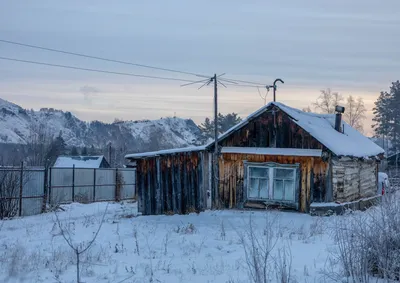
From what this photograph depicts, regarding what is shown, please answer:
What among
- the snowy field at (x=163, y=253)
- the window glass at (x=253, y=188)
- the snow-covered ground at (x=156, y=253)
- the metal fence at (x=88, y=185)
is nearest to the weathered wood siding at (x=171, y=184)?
the window glass at (x=253, y=188)

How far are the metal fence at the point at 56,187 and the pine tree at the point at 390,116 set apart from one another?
4354 centimetres

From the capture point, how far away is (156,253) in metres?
10.2

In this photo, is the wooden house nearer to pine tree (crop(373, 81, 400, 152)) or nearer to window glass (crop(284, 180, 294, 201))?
window glass (crop(284, 180, 294, 201))

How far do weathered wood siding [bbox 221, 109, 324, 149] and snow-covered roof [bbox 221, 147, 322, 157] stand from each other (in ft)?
0.53

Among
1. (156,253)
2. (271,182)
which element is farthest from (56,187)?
(156,253)

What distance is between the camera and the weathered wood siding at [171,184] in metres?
19.1

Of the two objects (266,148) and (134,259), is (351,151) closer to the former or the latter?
(266,148)

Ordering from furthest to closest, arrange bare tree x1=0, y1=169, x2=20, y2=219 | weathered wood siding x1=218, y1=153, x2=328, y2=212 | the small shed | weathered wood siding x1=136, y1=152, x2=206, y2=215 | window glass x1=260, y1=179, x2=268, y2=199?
the small shed < bare tree x1=0, y1=169, x2=20, y2=219 < weathered wood siding x1=136, y1=152, x2=206, y2=215 < window glass x1=260, y1=179, x2=268, y2=199 < weathered wood siding x1=218, y1=153, x2=328, y2=212

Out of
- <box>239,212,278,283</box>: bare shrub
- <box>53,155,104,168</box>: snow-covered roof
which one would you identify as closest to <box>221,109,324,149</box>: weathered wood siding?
<box>239,212,278,283</box>: bare shrub

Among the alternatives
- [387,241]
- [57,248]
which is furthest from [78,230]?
[387,241]

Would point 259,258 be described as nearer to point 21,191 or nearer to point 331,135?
point 331,135

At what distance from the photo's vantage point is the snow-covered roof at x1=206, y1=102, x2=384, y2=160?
1756 cm

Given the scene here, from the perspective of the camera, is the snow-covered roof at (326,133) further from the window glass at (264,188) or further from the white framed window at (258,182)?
the window glass at (264,188)

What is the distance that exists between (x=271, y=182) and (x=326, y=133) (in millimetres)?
2949
